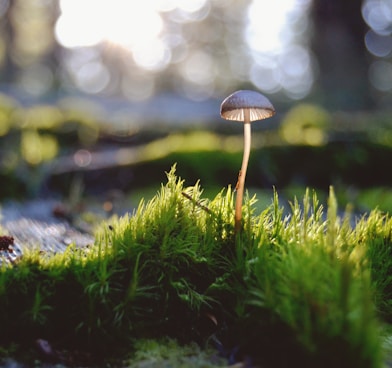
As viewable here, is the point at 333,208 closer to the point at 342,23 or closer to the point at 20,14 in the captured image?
the point at 342,23

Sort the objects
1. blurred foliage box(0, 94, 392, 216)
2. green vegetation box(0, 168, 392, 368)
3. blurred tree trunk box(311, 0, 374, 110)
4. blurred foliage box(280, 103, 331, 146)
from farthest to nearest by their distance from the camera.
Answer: blurred tree trunk box(311, 0, 374, 110) → blurred foliage box(280, 103, 331, 146) → blurred foliage box(0, 94, 392, 216) → green vegetation box(0, 168, 392, 368)

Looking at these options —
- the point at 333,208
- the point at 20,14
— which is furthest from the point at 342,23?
the point at 20,14

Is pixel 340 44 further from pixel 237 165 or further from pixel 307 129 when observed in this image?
pixel 237 165

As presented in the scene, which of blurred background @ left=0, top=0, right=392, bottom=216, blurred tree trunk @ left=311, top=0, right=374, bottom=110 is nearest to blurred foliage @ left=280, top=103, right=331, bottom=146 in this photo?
blurred background @ left=0, top=0, right=392, bottom=216

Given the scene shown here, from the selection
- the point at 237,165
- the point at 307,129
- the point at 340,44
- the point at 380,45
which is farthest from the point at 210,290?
the point at 380,45

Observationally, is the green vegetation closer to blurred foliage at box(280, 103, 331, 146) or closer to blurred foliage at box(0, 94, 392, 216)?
blurred foliage at box(0, 94, 392, 216)

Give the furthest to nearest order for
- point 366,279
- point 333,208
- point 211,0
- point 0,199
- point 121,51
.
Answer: point 121,51, point 211,0, point 0,199, point 333,208, point 366,279
